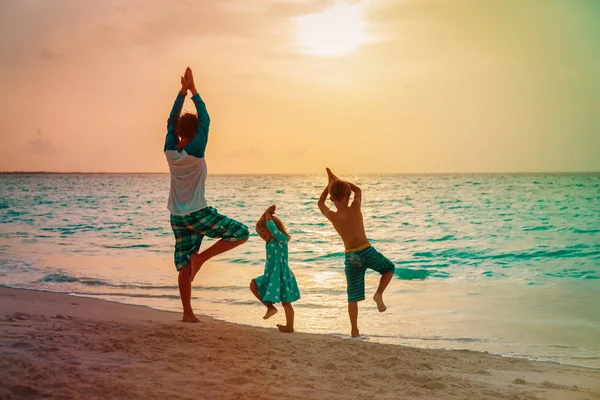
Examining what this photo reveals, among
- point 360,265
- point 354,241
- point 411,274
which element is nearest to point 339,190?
→ point 354,241

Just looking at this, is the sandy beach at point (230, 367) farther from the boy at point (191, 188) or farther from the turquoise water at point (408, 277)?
the turquoise water at point (408, 277)

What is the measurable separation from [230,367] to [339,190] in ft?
7.36

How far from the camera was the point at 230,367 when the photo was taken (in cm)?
445

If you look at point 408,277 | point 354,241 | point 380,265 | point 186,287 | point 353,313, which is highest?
point 354,241

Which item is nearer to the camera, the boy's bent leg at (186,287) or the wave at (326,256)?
the boy's bent leg at (186,287)

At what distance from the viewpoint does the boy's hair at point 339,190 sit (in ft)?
20.2

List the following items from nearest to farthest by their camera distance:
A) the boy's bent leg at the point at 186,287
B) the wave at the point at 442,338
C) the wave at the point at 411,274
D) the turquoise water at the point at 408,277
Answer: the boy's bent leg at the point at 186,287, the wave at the point at 442,338, the turquoise water at the point at 408,277, the wave at the point at 411,274

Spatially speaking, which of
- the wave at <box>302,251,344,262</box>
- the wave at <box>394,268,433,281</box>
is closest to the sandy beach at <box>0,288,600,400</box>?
the wave at <box>394,268,433,281</box>

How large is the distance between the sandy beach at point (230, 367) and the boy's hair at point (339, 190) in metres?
1.30

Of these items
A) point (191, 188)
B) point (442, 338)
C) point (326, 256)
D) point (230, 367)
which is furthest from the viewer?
point (326, 256)

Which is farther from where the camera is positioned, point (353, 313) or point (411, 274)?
point (411, 274)

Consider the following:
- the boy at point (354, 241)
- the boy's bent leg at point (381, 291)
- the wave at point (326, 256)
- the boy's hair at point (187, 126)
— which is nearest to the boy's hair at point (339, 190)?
the boy at point (354, 241)

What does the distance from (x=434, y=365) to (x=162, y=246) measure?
12.7 metres

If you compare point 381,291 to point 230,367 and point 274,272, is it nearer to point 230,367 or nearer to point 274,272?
point 274,272
